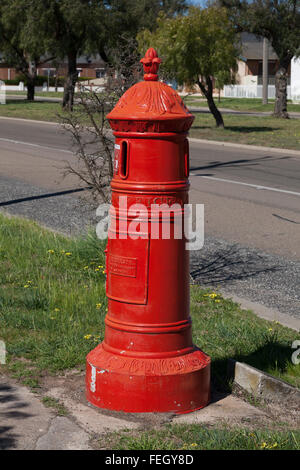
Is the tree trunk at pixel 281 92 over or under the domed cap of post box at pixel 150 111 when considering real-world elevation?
over

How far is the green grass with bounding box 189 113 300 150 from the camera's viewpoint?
23750 millimetres

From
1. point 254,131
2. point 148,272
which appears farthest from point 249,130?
point 148,272

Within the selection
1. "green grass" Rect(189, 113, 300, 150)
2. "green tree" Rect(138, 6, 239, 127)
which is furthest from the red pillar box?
"green tree" Rect(138, 6, 239, 127)

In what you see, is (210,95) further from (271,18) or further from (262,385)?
(262,385)

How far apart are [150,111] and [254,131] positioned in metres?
24.0

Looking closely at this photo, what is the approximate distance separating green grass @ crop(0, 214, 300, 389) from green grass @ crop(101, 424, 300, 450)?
829 mm

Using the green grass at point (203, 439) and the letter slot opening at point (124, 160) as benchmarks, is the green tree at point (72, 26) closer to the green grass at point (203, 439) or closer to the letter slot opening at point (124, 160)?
the letter slot opening at point (124, 160)

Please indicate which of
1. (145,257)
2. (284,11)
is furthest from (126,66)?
(284,11)

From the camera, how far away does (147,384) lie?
4.25 m

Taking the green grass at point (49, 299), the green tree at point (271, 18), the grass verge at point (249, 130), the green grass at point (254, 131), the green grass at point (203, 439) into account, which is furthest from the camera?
the green tree at point (271, 18)

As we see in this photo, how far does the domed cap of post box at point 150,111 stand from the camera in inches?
167

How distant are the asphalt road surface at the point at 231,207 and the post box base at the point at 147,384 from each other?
2.32 meters

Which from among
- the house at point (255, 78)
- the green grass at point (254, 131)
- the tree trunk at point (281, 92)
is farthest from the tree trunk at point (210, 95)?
the house at point (255, 78)

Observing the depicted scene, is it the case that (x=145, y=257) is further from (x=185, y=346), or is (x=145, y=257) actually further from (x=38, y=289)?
(x=38, y=289)
